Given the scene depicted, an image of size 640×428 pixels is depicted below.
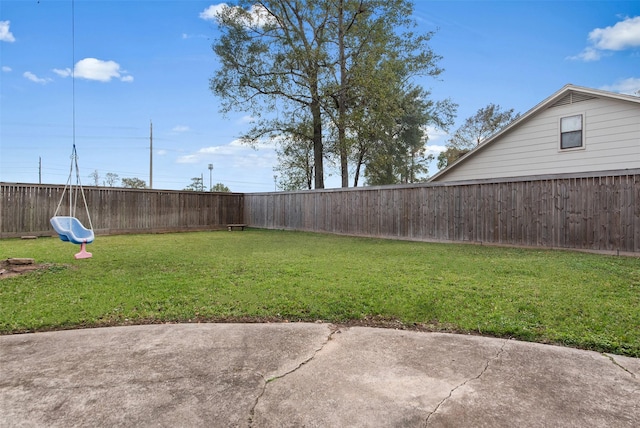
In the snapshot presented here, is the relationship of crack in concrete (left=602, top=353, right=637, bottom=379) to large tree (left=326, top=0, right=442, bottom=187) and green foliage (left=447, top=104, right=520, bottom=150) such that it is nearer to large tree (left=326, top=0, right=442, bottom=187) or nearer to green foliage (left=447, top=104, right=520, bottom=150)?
large tree (left=326, top=0, right=442, bottom=187)

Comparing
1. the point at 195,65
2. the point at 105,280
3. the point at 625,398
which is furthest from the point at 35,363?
the point at 195,65

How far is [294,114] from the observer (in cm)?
1575

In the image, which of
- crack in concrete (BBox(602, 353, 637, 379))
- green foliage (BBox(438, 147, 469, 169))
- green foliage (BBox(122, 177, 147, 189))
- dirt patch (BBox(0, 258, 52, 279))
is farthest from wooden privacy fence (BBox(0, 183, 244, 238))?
green foliage (BBox(122, 177, 147, 189))

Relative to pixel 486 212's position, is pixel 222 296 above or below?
below

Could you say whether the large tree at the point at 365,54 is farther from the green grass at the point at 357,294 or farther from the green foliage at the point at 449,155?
the green foliage at the point at 449,155

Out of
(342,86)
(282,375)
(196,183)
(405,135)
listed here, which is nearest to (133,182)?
(196,183)

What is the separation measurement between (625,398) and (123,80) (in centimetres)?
1609

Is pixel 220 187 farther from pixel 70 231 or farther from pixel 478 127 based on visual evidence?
pixel 70 231

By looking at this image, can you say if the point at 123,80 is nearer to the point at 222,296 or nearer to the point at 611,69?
the point at 222,296

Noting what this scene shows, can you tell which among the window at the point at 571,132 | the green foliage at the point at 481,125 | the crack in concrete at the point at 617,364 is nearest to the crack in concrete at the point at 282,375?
the crack in concrete at the point at 617,364

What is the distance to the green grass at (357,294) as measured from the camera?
3.06 m

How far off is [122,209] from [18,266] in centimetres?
774

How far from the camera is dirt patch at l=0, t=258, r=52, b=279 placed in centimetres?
489

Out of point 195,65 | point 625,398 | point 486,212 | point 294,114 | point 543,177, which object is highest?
point 195,65
